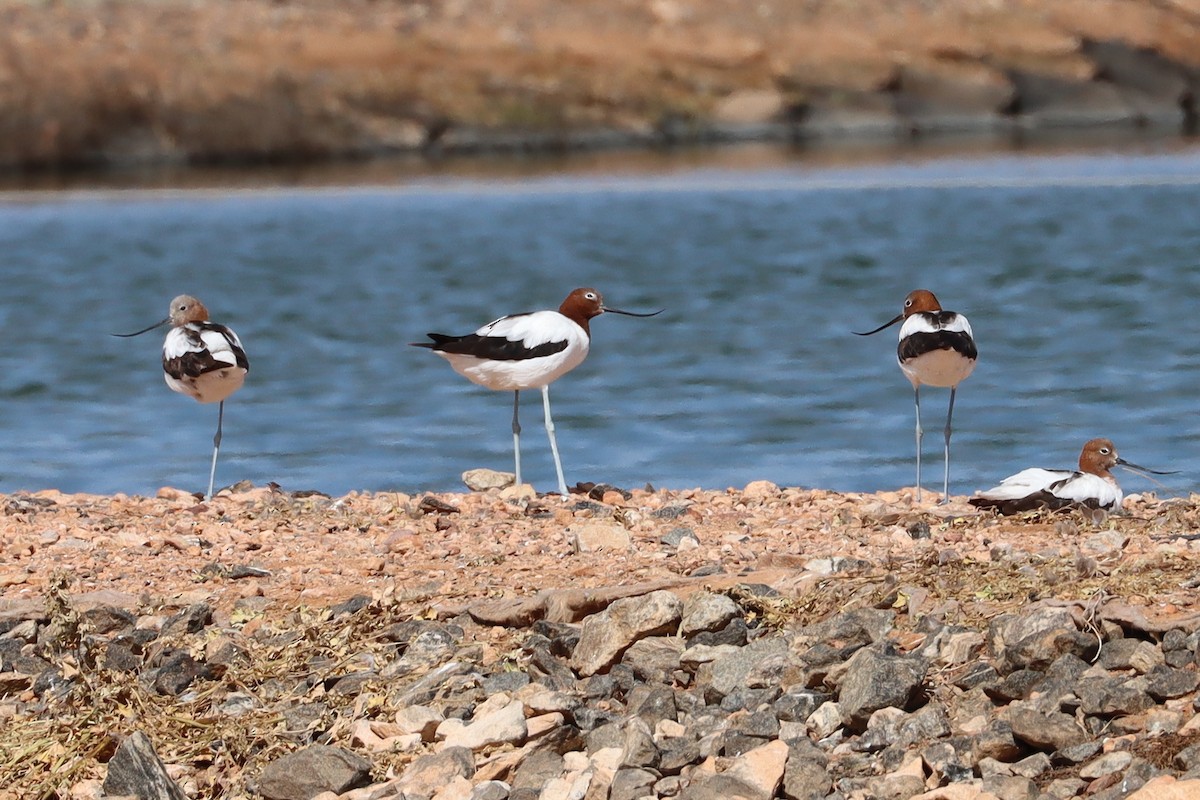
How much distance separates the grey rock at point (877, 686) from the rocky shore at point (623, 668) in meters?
0.01

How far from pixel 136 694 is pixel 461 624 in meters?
1.12

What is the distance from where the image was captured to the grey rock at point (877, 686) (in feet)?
17.8

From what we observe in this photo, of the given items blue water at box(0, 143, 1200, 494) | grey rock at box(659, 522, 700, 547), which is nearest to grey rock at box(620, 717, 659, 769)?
grey rock at box(659, 522, 700, 547)

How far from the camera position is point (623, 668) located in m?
5.91

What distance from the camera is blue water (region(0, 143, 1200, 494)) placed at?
12992 millimetres

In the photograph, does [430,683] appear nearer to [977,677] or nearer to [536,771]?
[536,771]

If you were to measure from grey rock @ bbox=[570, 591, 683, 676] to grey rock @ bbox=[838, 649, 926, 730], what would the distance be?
74cm

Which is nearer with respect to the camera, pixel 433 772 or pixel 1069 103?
pixel 433 772

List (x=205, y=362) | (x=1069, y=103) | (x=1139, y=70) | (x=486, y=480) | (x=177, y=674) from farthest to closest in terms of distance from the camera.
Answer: (x=1139, y=70) < (x=1069, y=103) < (x=205, y=362) < (x=486, y=480) < (x=177, y=674)

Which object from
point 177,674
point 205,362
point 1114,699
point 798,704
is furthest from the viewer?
point 205,362

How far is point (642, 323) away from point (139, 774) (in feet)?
48.0

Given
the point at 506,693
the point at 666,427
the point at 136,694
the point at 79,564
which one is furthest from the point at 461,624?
the point at 666,427

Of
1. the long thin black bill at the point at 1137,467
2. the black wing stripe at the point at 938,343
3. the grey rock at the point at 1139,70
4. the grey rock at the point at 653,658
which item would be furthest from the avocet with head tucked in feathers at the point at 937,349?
the grey rock at the point at 1139,70

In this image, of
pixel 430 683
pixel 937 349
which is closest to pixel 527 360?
pixel 937 349
